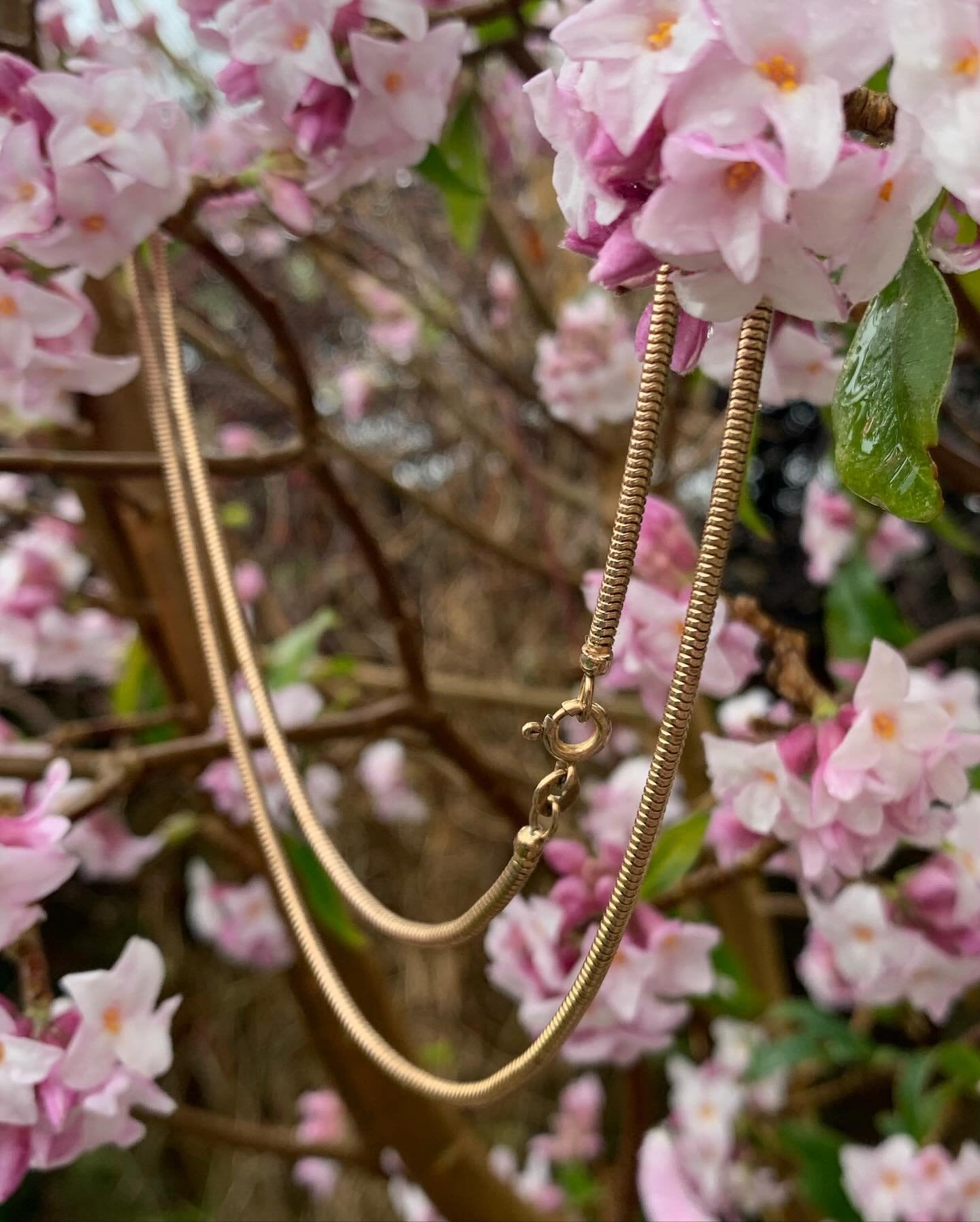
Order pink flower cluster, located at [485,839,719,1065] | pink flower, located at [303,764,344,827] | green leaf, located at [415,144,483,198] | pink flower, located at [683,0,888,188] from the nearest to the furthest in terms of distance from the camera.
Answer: pink flower, located at [683,0,888,188], pink flower cluster, located at [485,839,719,1065], green leaf, located at [415,144,483,198], pink flower, located at [303,764,344,827]

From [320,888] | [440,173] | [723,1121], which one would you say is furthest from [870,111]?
[723,1121]

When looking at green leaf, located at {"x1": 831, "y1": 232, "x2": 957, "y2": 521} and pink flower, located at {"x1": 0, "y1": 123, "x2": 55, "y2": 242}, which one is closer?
green leaf, located at {"x1": 831, "y1": 232, "x2": 957, "y2": 521}

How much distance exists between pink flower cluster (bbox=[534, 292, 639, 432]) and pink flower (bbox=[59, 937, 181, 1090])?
582 millimetres

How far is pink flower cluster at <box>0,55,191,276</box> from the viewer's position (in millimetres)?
357

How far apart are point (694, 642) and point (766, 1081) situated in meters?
0.88

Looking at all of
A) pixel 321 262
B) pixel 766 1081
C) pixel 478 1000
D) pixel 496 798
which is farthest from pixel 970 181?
pixel 478 1000

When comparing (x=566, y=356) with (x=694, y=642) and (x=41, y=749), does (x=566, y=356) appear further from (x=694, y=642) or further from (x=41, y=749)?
(x=694, y=642)

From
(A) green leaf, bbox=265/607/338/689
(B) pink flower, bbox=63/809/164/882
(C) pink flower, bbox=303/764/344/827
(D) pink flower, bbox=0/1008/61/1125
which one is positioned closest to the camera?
(D) pink flower, bbox=0/1008/61/1125

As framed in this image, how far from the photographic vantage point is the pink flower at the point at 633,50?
0.21m

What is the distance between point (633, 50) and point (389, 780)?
3.70 feet

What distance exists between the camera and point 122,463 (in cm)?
54

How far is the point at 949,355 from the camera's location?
0.83 feet

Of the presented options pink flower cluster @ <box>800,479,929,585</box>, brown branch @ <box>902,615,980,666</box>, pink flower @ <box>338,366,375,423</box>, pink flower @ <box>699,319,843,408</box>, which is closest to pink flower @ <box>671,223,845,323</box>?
pink flower @ <box>699,319,843,408</box>

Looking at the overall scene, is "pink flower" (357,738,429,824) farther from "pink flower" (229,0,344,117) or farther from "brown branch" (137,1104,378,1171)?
"pink flower" (229,0,344,117)
